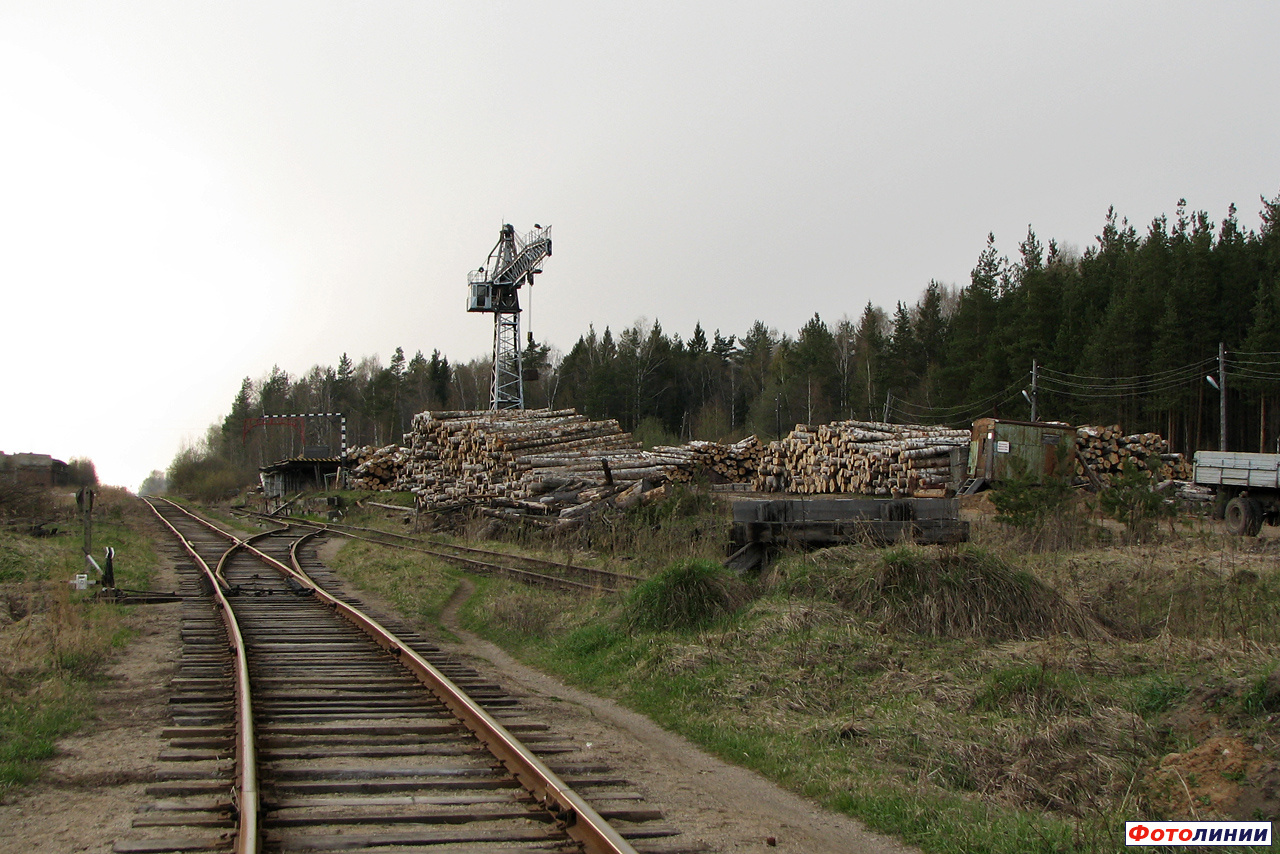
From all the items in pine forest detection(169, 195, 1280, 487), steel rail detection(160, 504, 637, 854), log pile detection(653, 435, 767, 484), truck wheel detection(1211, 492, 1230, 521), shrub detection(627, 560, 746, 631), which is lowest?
steel rail detection(160, 504, 637, 854)

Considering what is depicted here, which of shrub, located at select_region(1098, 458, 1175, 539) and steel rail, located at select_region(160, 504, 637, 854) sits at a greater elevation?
shrub, located at select_region(1098, 458, 1175, 539)

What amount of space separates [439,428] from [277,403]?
278 ft

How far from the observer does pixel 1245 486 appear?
18984 mm

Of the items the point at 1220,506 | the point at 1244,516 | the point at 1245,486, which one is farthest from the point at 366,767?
the point at 1220,506

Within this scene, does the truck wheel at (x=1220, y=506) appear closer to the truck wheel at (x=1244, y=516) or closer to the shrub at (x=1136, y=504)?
the truck wheel at (x=1244, y=516)

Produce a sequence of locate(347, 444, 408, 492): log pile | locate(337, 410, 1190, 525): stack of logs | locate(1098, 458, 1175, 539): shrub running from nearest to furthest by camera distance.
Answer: locate(1098, 458, 1175, 539): shrub < locate(337, 410, 1190, 525): stack of logs < locate(347, 444, 408, 492): log pile

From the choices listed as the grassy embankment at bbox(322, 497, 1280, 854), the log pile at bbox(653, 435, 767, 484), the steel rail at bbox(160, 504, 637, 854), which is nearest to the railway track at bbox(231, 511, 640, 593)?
the grassy embankment at bbox(322, 497, 1280, 854)

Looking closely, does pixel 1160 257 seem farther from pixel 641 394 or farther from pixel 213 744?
pixel 213 744

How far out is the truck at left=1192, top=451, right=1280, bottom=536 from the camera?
60.8 ft

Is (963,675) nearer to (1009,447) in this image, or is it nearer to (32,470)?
(1009,447)

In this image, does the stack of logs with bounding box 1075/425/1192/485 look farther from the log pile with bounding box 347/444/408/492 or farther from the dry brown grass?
the log pile with bounding box 347/444/408/492

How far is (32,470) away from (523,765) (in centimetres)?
3792

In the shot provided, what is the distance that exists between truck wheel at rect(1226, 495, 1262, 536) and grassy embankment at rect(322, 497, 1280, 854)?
5.64 meters

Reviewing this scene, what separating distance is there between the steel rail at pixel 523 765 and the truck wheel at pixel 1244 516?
1711 centimetres
